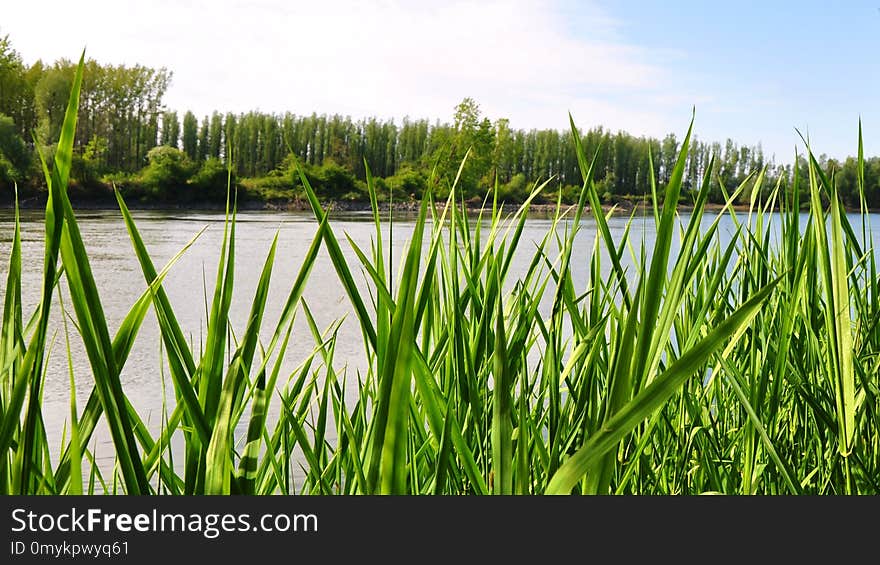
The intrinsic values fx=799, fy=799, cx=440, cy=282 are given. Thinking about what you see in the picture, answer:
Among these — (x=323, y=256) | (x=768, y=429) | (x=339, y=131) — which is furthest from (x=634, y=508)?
(x=339, y=131)

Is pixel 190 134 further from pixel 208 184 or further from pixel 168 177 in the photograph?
pixel 208 184

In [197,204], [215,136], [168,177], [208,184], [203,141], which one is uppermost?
[215,136]

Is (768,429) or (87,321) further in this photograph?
(768,429)

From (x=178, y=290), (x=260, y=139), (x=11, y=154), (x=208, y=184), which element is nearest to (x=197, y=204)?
(x=208, y=184)

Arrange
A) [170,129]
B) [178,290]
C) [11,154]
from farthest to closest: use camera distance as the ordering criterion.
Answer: [170,129]
[11,154]
[178,290]

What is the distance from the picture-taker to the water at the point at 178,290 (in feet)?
13.2

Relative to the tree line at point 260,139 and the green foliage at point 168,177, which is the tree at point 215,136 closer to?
the tree line at point 260,139

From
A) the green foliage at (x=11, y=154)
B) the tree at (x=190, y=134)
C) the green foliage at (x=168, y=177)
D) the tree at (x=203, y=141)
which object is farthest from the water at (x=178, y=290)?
the tree at (x=203, y=141)

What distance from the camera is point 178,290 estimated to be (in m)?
8.12

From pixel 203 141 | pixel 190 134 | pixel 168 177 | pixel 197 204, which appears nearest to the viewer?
pixel 168 177

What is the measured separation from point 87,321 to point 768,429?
24.7 inches

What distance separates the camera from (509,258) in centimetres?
66

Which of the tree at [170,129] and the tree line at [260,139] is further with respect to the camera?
the tree at [170,129]

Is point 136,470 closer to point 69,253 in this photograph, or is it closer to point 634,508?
point 69,253
